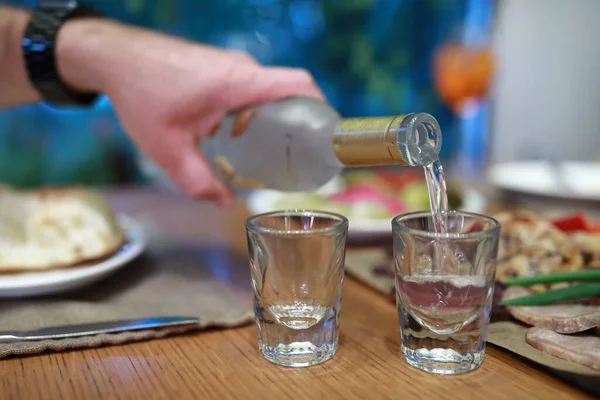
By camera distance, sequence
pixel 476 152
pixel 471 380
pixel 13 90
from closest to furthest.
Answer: pixel 471 380 < pixel 13 90 < pixel 476 152

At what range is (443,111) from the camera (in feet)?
10.6

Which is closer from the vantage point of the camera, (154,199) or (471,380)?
(471,380)

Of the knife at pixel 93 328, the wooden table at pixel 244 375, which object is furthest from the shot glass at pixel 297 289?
the knife at pixel 93 328

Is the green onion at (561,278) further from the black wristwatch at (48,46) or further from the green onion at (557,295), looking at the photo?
the black wristwatch at (48,46)

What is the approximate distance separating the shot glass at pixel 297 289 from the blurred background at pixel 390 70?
1.88 metres

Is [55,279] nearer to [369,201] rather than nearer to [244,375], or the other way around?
[244,375]

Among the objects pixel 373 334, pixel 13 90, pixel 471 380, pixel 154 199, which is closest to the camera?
pixel 471 380

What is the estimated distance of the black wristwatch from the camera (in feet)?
3.05

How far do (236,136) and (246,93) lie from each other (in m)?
0.08

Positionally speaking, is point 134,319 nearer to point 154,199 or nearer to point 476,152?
point 154,199

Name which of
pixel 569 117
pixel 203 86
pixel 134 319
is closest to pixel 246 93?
pixel 203 86

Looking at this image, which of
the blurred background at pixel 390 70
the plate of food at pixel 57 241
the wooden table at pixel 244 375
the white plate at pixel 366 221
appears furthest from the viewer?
the blurred background at pixel 390 70

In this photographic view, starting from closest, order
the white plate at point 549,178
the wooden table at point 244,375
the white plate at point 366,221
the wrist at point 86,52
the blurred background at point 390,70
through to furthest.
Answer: the wooden table at point 244,375
the wrist at point 86,52
the white plate at point 366,221
the white plate at point 549,178
the blurred background at point 390,70

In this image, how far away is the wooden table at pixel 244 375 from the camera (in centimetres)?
55
